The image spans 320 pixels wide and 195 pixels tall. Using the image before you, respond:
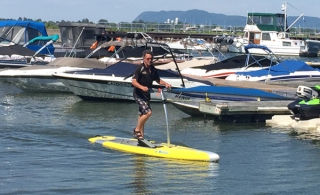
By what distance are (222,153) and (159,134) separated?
8.46 feet

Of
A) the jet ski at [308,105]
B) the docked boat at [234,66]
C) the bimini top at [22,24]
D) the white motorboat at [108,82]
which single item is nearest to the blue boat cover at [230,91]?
the white motorboat at [108,82]

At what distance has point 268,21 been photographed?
6425cm

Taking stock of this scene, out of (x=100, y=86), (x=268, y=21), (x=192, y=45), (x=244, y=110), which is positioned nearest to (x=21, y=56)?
(x=100, y=86)

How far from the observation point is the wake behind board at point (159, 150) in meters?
12.1

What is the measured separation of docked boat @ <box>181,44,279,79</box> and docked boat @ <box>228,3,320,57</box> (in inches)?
1417

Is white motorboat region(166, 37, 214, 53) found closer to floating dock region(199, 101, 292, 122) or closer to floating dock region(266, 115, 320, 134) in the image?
floating dock region(199, 101, 292, 122)

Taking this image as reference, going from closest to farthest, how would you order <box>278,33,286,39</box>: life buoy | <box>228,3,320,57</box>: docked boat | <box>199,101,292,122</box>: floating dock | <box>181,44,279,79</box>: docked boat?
<box>199,101,292,122</box>: floating dock
<box>181,44,279,79</box>: docked boat
<box>228,3,320,57</box>: docked boat
<box>278,33,286,39</box>: life buoy

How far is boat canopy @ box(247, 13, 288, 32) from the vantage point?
210 ft

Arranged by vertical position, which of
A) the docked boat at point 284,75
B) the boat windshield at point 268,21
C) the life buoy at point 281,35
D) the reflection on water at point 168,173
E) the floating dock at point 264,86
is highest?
the boat windshield at point 268,21

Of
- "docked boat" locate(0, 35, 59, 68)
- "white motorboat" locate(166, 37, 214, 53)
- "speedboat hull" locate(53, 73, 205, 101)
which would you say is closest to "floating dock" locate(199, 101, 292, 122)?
"speedboat hull" locate(53, 73, 205, 101)

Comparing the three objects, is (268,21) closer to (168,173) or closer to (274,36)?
(274,36)

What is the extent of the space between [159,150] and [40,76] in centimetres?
1171

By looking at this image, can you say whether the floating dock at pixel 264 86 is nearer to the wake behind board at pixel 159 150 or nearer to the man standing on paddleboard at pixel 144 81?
the wake behind board at pixel 159 150

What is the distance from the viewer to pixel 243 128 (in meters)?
16.8
